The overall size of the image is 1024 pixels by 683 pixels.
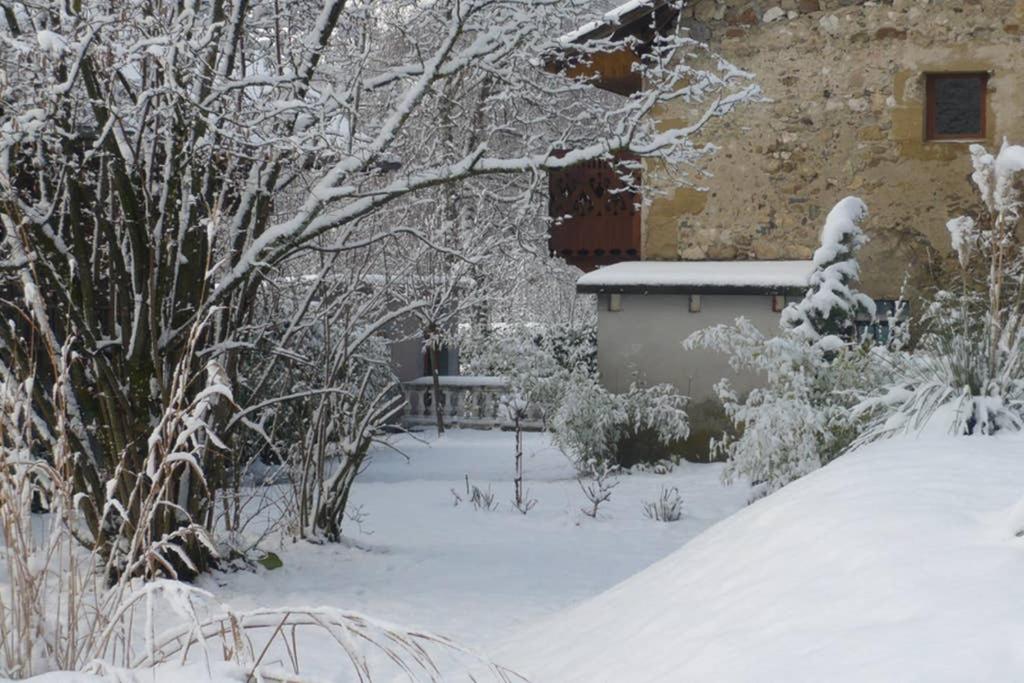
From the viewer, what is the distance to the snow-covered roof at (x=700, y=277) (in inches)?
486

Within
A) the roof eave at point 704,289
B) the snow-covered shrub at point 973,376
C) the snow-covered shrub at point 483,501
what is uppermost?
the roof eave at point 704,289

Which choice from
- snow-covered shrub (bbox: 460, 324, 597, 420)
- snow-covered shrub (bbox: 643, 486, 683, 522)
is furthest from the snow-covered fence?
snow-covered shrub (bbox: 643, 486, 683, 522)

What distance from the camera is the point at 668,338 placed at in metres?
13.1

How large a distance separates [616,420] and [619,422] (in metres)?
0.12

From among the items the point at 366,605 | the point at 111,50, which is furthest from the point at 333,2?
the point at 366,605

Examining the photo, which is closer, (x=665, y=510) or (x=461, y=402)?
(x=665, y=510)

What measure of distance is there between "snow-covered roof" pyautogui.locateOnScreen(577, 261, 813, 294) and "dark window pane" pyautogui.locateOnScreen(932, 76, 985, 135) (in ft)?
7.04

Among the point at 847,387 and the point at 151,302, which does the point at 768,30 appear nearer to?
the point at 847,387

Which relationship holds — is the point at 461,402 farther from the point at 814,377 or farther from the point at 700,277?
the point at 814,377

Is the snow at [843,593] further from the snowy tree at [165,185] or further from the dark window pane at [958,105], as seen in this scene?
the dark window pane at [958,105]

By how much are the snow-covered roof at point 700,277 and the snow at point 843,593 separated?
7581 mm

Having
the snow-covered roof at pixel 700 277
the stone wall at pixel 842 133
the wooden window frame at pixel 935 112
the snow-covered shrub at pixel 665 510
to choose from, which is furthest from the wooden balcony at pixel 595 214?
the snow-covered shrub at pixel 665 510

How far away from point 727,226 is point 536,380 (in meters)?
2.96

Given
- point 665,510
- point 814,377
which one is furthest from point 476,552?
point 814,377
